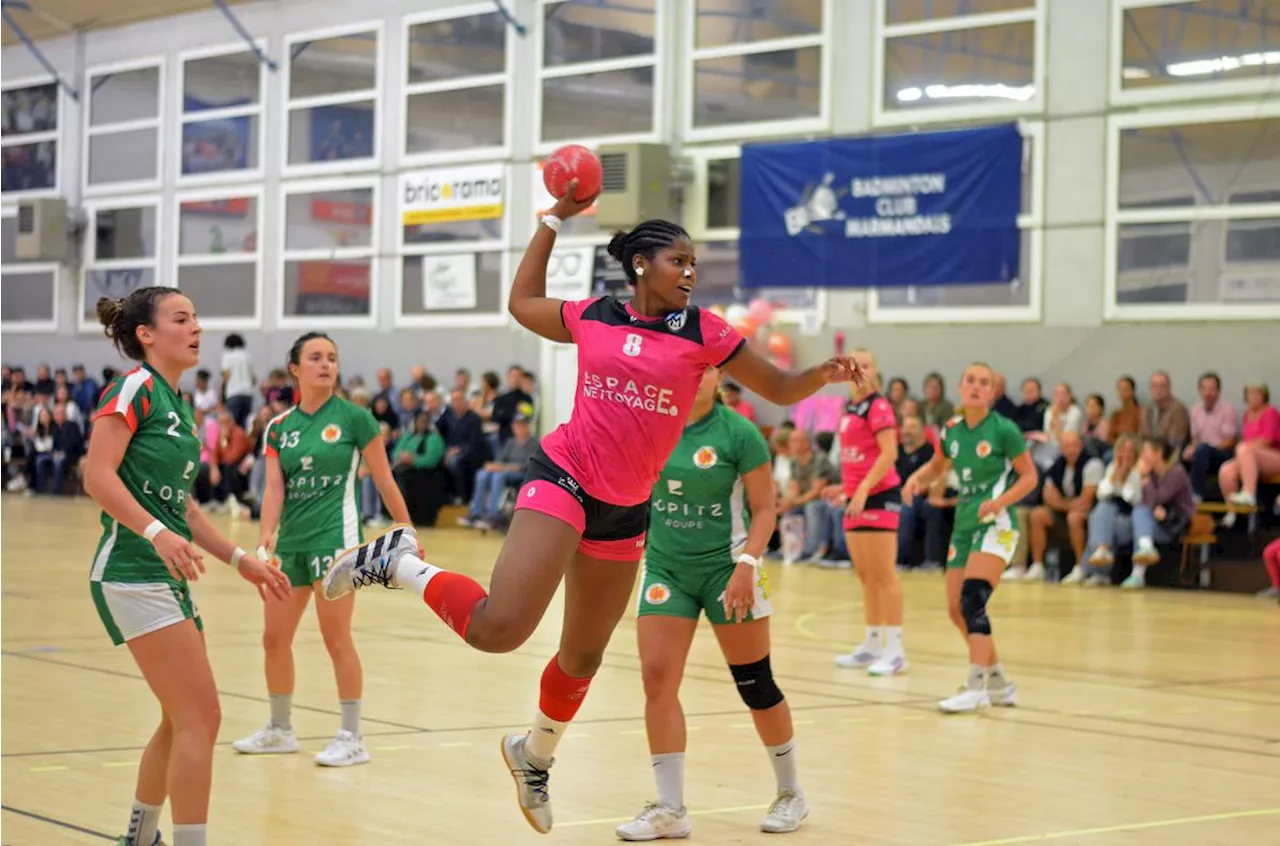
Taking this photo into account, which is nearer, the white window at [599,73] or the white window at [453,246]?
the white window at [599,73]

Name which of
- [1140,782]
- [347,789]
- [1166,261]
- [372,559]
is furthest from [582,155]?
[1166,261]

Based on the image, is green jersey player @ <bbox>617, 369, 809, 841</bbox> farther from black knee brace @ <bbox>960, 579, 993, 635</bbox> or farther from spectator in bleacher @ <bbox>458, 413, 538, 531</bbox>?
spectator in bleacher @ <bbox>458, 413, 538, 531</bbox>

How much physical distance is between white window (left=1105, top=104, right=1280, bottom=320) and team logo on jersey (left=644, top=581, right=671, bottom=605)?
14.2 metres

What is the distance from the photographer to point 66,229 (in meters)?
33.5

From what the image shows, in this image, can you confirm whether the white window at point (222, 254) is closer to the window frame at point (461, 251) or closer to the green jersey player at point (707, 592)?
the window frame at point (461, 251)

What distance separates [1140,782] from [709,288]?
55.7ft

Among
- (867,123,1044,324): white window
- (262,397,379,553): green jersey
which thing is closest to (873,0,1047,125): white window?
(867,123,1044,324): white window

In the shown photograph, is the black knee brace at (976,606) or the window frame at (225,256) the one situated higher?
the window frame at (225,256)

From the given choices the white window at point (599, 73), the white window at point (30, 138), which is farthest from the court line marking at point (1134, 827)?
the white window at point (30, 138)

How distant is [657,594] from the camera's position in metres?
Result: 6.82

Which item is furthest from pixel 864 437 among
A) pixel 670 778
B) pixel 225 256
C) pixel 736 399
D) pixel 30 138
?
pixel 30 138

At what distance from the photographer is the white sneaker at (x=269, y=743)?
25.7ft

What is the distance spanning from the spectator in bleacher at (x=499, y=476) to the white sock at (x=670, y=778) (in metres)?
16.7

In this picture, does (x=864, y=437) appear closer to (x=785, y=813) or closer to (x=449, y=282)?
(x=785, y=813)
